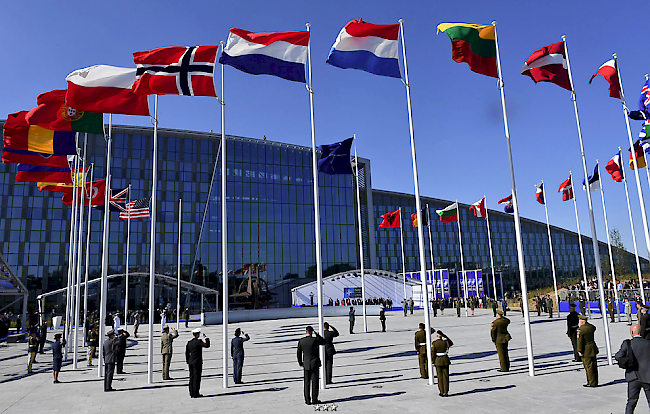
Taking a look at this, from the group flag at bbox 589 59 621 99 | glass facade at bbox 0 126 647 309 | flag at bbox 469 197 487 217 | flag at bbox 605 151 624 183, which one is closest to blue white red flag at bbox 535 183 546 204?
flag at bbox 469 197 487 217

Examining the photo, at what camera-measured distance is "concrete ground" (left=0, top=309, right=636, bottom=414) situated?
9.44 m

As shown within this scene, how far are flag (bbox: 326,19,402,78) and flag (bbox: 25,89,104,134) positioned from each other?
27.7 ft

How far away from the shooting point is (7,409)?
10930mm

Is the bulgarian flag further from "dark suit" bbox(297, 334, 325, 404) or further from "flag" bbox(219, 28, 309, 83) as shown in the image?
"dark suit" bbox(297, 334, 325, 404)

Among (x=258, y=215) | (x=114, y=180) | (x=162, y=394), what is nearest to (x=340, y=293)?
(x=258, y=215)

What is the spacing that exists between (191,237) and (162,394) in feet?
165

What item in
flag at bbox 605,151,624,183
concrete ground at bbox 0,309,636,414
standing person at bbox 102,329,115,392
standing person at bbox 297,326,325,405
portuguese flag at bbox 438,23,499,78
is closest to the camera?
concrete ground at bbox 0,309,636,414

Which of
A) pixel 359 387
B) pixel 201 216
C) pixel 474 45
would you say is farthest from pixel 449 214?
pixel 201 216

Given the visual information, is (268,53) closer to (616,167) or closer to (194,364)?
(194,364)

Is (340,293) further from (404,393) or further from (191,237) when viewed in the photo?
(404,393)

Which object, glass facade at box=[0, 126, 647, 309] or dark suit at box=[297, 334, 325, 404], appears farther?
glass facade at box=[0, 126, 647, 309]

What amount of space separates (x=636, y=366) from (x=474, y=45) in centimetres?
908

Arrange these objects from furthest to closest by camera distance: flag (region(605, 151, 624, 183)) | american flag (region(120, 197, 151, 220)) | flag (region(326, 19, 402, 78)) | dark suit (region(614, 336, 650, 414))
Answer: american flag (region(120, 197, 151, 220))
flag (region(605, 151, 624, 183))
flag (region(326, 19, 402, 78))
dark suit (region(614, 336, 650, 414))

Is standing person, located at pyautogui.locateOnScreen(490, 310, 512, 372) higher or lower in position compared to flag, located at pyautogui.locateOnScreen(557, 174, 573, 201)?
lower
